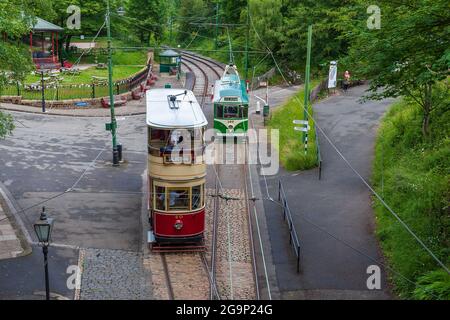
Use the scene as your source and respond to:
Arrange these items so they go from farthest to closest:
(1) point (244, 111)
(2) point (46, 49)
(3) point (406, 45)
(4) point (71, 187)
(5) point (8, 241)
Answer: (2) point (46, 49) → (1) point (244, 111) → (4) point (71, 187) → (5) point (8, 241) → (3) point (406, 45)

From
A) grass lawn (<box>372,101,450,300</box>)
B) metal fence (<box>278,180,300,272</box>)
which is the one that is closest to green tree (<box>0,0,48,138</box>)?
metal fence (<box>278,180,300,272</box>)

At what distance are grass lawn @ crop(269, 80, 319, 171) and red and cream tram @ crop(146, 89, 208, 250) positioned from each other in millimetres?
8824

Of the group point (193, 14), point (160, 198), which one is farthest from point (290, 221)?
point (193, 14)

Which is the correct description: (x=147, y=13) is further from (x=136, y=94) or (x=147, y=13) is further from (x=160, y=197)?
(x=160, y=197)

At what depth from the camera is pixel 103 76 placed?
4825 cm

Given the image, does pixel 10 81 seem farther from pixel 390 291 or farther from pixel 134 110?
pixel 134 110

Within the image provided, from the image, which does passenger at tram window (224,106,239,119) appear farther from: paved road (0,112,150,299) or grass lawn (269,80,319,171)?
paved road (0,112,150,299)

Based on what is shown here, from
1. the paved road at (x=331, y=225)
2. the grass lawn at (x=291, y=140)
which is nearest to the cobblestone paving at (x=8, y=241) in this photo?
the paved road at (x=331, y=225)

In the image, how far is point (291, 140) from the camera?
29.8 meters

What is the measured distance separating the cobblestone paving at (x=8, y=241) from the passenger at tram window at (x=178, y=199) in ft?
15.3

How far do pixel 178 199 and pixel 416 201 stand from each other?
22.7 ft

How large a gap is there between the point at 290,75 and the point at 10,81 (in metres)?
32.5

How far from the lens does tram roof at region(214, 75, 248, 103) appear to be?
30516 millimetres
